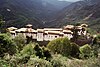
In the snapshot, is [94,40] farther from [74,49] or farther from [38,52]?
[38,52]

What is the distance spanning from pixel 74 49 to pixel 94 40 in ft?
81.7

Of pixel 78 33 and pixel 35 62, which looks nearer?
pixel 35 62

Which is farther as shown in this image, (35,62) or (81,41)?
(81,41)

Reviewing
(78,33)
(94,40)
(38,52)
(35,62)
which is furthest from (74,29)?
(35,62)

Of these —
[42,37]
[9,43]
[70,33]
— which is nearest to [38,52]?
[9,43]

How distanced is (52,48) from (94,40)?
28.5 m

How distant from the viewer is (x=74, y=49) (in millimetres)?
71125

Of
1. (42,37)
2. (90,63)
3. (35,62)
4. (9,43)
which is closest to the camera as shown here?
(90,63)

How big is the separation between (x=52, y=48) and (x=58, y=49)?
1.69 meters

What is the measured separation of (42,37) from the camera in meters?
90.8

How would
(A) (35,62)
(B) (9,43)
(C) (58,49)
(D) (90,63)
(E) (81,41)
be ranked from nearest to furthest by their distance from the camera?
(D) (90,63) → (A) (35,62) → (B) (9,43) → (C) (58,49) → (E) (81,41)

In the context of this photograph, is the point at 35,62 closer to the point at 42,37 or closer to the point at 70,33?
the point at 42,37

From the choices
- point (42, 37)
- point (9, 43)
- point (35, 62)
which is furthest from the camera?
point (42, 37)

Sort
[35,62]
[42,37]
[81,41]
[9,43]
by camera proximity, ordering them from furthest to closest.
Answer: [81,41], [42,37], [9,43], [35,62]
